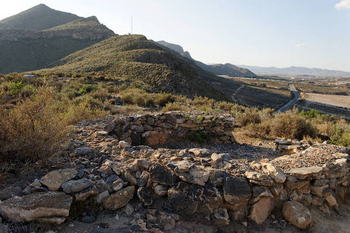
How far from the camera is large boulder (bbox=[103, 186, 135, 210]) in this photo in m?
2.77

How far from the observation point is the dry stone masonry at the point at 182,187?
2.58 meters

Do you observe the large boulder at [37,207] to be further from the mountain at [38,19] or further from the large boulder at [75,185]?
the mountain at [38,19]

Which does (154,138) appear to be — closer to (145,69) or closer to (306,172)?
(306,172)

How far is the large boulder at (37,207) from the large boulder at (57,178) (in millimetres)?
124

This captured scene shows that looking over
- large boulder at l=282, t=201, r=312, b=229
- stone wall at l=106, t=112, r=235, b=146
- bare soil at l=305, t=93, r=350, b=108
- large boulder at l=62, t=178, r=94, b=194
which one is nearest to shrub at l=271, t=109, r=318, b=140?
stone wall at l=106, t=112, r=235, b=146

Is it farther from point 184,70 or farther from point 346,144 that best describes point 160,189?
point 184,70

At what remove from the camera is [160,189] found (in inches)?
120

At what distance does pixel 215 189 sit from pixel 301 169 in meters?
1.70

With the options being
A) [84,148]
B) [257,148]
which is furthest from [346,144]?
[84,148]

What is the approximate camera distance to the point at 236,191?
2.95 meters

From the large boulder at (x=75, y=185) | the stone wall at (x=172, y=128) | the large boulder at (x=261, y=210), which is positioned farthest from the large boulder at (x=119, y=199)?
the stone wall at (x=172, y=128)

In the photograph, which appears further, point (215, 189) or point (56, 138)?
point (56, 138)

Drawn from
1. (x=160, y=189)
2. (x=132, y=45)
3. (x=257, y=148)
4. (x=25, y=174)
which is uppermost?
(x=132, y=45)

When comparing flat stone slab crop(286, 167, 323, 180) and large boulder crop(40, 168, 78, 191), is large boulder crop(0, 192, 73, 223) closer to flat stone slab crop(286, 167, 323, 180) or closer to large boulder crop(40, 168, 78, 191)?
large boulder crop(40, 168, 78, 191)
